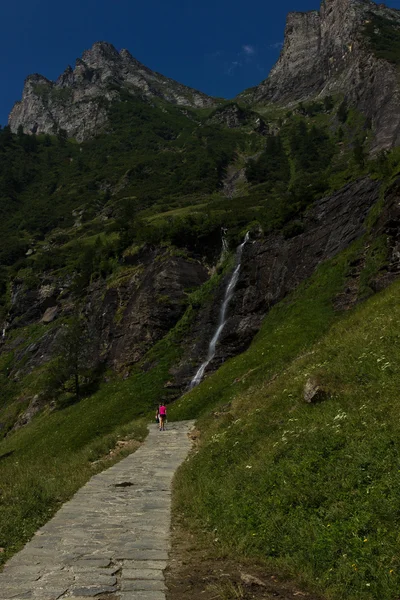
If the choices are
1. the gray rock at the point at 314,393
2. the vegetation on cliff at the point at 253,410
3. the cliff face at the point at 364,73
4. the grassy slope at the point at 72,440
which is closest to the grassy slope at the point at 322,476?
the vegetation on cliff at the point at 253,410

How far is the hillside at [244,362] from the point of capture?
734cm

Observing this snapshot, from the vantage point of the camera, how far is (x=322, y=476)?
26.7 ft

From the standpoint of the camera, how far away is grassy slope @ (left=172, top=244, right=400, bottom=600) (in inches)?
229

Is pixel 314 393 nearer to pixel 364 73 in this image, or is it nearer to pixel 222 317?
pixel 222 317

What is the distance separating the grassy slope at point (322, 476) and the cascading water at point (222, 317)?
59.8ft

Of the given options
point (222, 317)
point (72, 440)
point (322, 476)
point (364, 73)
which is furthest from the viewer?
point (364, 73)

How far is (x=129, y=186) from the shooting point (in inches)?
5955

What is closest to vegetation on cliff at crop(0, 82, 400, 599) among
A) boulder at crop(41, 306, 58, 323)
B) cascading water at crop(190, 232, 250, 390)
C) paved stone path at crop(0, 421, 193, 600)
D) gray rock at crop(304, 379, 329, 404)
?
gray rock at crop(304, 379, 329, 404)

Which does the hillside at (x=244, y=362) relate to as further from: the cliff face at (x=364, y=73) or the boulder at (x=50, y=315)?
the cliff face at (x=364, y=73)

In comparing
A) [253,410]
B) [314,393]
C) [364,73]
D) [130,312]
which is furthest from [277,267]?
[364,73]

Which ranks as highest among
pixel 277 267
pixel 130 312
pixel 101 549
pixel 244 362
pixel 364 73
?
pixel 364 73

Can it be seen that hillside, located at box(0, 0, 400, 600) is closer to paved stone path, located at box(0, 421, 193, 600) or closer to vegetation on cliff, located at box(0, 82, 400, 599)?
vegetation on cliff, located at box(0, 82, 400, 599)

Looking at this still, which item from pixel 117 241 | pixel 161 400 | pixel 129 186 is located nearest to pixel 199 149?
pixel 129 186

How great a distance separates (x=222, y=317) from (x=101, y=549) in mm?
36077
